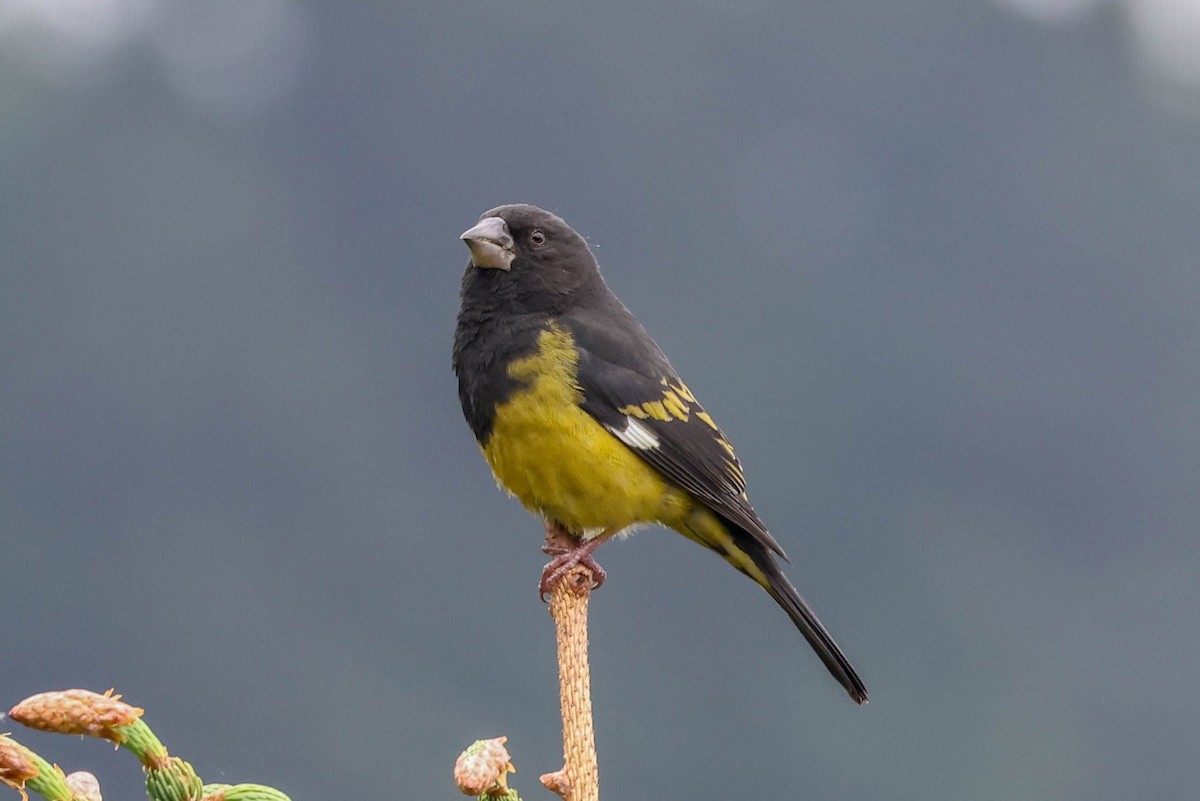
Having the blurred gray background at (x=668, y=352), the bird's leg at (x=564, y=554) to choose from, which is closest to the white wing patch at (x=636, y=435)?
the bird's leg at (x=564, y=554)

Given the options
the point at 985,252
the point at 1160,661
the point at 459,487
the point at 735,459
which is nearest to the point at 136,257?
the point at 459,487

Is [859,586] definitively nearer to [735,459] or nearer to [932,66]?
[932,66]

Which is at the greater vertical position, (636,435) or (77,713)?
(636,435)

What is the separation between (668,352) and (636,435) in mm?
88509

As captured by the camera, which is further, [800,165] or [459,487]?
[800,165]

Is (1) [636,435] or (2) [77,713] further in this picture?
(1) [636,435]

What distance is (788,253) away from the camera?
114 meters

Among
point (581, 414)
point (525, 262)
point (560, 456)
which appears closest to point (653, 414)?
point (581, 414)

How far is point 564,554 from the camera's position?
4.70 meters

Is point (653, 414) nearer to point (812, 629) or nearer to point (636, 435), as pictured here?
point (636, 435)

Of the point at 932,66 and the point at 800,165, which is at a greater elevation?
the point at 932,66

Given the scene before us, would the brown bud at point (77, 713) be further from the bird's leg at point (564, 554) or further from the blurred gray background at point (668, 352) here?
the blurred gray background at point (668, 352)

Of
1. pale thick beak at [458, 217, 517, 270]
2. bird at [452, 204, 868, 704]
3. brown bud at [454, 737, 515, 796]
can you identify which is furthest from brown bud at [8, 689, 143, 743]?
pale thick beak at [458, 217, 517, 270]

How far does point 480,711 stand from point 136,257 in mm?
47229
